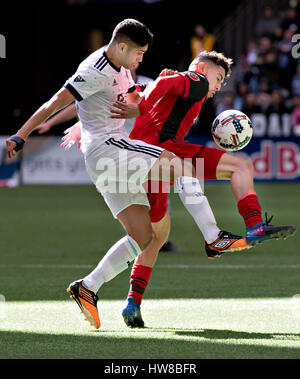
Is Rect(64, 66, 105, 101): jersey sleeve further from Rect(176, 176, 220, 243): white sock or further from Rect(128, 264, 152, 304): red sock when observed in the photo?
Rect(128, 264, 152, 304): red sock

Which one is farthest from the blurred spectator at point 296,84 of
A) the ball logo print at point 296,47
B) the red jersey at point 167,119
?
the red jersey at point 167,119

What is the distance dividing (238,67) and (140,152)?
19.5 meters

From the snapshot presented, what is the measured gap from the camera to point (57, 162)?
21.8 meters

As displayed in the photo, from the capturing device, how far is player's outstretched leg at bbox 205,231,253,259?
562 cm

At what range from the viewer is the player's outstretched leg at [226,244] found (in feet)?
18.5

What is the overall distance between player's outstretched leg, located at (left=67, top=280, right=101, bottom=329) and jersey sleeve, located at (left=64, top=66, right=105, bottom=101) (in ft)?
4.28

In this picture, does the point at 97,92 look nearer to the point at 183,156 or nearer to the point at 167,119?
the point at 167,119

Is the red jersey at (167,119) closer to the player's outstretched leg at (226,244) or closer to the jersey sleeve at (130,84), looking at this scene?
the jersey sleeve at (130,84)

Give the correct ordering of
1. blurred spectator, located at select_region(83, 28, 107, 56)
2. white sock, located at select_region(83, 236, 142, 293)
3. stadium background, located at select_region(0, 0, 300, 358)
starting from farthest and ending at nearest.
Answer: blurred spectator, located at select_region(83, 28, 107, 56), white sock, located at select_region(83, 236, 142, 293), stadium background, located at select_region(0, 0, 300, 358)

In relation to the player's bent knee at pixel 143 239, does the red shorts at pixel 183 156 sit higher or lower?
higher

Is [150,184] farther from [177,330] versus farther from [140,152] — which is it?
[177,330]

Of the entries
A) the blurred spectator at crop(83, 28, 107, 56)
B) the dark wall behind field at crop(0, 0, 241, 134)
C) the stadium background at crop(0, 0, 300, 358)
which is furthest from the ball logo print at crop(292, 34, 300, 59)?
the blurred spectator at crop(83, 28, 107, 56)

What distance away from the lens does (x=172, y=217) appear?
14539 millimetres

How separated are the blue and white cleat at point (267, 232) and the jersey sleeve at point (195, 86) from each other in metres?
1.03
